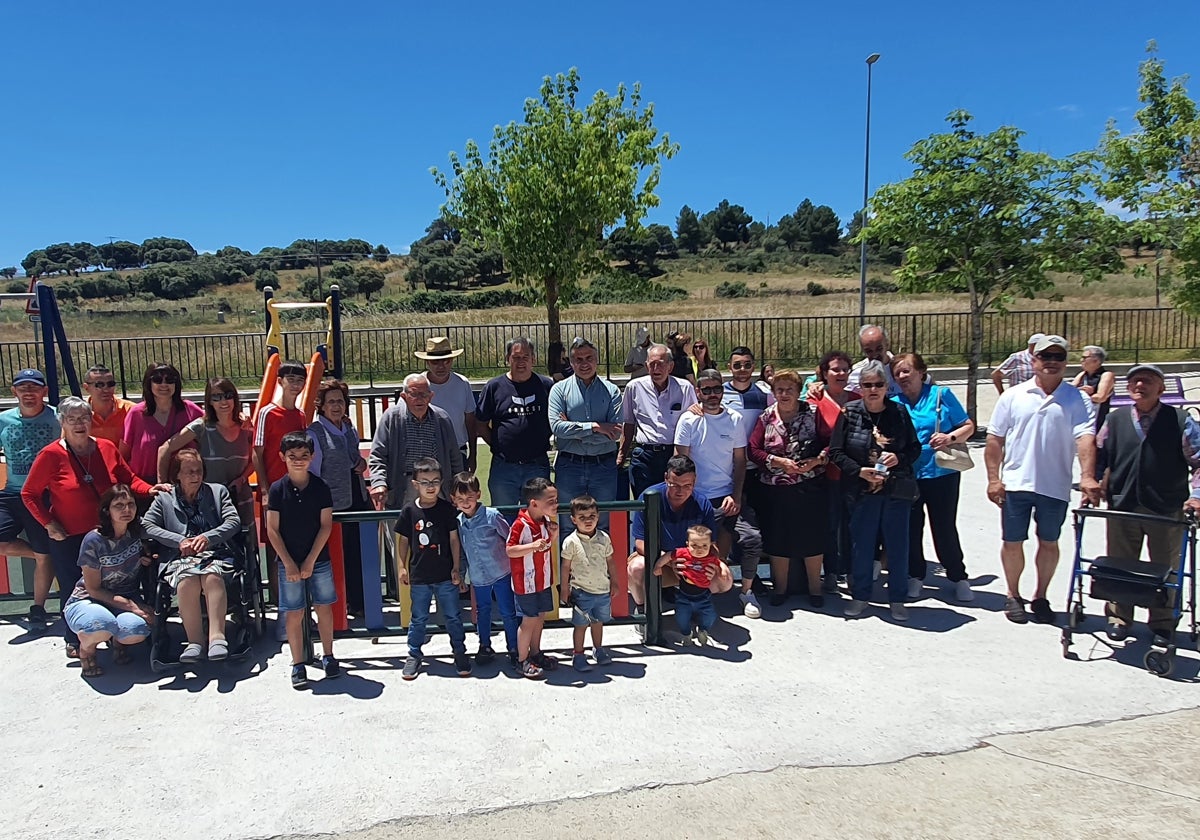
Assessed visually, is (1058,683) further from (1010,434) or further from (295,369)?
(295,369)

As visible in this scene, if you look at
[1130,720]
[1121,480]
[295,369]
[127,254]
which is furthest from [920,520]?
[127,254]

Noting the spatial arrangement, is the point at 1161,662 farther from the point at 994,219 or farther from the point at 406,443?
the point at 994,219

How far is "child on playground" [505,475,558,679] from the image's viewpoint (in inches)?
189

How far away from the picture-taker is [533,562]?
4.84m

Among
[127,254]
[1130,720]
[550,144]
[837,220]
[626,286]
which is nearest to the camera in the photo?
[1130,720]

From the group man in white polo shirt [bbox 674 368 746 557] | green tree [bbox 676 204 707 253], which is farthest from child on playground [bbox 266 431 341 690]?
green tree [bbox 676 204 707 253]

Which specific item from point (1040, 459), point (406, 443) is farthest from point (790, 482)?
point (406, 443)

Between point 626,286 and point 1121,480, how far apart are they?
10.7 metres

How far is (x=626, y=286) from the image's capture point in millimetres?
15141

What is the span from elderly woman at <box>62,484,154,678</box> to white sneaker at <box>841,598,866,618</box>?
4545 mm

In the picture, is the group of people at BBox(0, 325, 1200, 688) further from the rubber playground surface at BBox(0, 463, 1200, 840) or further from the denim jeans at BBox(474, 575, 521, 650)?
the rubber playground surface at BBox(0, 463, 1200, 840)

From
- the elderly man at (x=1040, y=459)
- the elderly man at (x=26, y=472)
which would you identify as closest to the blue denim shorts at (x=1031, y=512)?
the elderly man at (x=1040, y=459)

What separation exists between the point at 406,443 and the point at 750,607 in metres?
2.66

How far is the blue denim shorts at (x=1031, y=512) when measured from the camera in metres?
5.48
